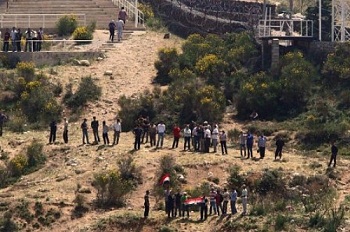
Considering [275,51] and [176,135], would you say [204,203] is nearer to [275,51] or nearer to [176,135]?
[176,135]

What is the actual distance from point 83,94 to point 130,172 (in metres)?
8.77

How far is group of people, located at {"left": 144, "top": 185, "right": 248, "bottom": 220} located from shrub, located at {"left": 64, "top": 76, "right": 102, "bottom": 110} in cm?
1085

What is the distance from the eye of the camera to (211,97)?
184ft

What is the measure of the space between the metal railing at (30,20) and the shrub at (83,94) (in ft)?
28.2

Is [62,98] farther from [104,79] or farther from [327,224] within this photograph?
[327,224]

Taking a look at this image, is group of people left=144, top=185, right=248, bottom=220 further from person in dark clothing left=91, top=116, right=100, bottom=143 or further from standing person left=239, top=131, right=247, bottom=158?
person in dark clothing left=91, top=116, right=100, bottom=143

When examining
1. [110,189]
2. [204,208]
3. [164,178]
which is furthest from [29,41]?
[204,208]

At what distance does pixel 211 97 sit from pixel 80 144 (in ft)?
19.3

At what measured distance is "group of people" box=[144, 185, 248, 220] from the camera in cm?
4662

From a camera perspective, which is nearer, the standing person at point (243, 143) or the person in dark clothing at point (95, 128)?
the standing person at point (243, 143)

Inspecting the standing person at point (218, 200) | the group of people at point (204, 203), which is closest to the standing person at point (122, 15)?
the group of people at point (204, 203)

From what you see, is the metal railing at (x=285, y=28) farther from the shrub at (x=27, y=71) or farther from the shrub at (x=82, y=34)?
the shrub at (x=27, y=71)

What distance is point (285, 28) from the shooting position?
6356 centimetres

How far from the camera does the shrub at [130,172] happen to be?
163 ft
